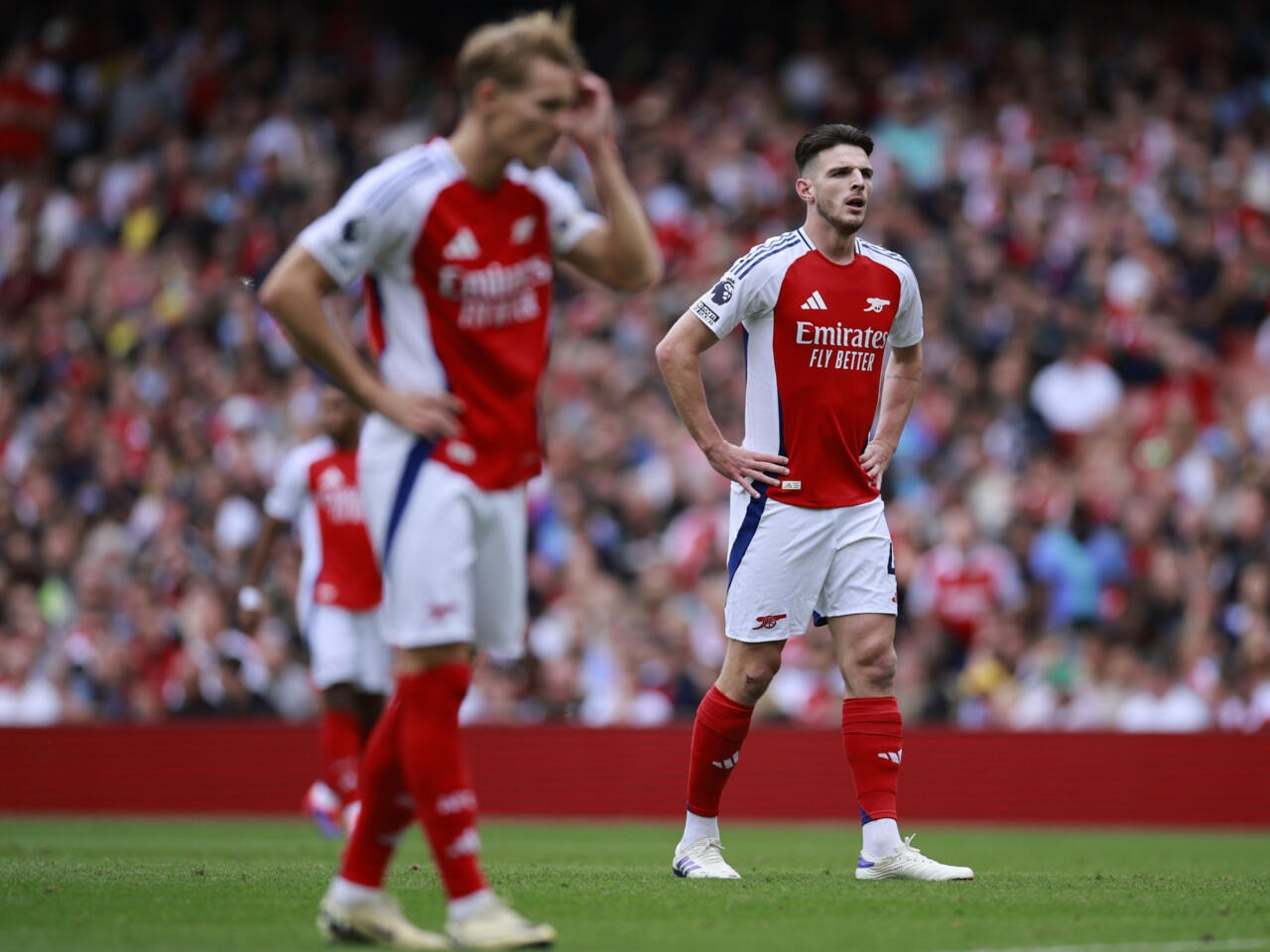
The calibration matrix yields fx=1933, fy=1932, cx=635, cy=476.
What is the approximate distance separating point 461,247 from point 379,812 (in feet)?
5.76

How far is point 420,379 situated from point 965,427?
12.6 meters

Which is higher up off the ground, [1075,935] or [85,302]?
[85,302]

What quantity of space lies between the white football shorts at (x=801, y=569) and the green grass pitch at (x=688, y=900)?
1134 mm

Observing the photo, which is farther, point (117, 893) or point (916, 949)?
point (117, 893)

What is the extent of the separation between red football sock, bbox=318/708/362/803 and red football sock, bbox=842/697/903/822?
12.6ft

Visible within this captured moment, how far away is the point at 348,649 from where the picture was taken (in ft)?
36.9

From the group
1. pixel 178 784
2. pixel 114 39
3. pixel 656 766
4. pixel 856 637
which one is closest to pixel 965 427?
pixel 656 766

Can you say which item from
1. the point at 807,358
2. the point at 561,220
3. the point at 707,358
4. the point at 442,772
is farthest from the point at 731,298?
the point at 707,358

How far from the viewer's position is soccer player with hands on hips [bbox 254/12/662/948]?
5.75m

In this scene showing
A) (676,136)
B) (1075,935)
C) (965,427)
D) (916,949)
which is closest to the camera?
(916,949)

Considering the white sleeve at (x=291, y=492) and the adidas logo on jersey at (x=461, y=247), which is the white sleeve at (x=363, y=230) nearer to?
the adidas logo on jersey at (x=461, y=247)

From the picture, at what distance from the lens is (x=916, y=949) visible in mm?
5836

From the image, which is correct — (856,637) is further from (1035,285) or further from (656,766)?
(1035,285)

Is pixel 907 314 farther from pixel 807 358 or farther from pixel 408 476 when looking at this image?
pixel 408 476
